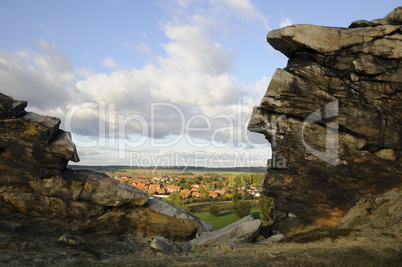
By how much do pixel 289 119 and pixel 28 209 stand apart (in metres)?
30.2

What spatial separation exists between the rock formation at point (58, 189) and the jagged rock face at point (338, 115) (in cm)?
1322

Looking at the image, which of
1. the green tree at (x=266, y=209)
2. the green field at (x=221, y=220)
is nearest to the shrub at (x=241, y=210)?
the green field at (x=221, y=220)

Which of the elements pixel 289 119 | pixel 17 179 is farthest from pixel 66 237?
pixel 289 119

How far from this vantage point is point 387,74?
3241 cm

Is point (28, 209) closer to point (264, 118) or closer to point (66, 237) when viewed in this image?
point (66, 237)

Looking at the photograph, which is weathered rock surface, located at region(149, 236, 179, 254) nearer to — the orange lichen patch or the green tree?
the orange lichen patch

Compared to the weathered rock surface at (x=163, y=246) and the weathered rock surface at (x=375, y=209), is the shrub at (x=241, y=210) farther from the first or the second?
the weathered rock surface at (x=163, y=246)

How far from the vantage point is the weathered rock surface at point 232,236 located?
27.5 metres

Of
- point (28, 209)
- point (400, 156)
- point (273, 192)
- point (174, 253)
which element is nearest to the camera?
point (174, 253)

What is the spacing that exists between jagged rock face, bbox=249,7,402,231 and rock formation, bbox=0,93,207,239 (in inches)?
520

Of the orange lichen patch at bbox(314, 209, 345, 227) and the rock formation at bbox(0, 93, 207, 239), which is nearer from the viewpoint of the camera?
the rock formation at bbox(0, 93, 207, 239)

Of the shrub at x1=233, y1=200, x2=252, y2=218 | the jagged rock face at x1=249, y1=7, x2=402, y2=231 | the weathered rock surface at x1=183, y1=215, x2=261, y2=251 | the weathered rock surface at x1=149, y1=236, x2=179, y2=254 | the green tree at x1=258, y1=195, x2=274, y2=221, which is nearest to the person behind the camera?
the weathered rock surface at x1=149, y1=236, x2=179, y2=254

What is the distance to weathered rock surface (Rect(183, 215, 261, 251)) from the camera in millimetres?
27484

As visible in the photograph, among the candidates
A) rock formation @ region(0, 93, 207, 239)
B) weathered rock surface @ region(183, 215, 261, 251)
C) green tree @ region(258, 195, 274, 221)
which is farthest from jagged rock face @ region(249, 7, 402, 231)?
green tree @ region(258, 195, 274, 221)
